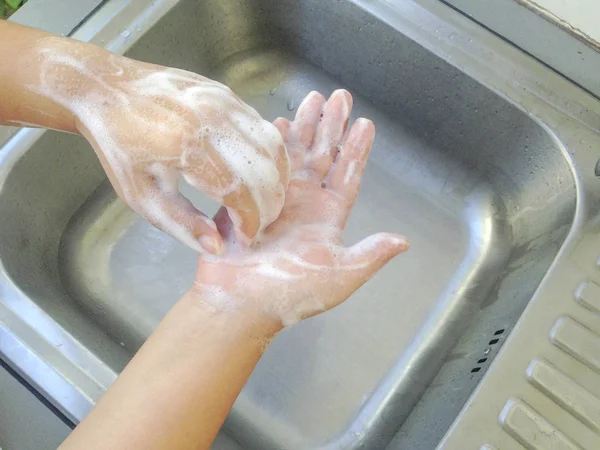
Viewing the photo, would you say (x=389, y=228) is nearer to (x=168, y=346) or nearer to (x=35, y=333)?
(x=168, y=346)

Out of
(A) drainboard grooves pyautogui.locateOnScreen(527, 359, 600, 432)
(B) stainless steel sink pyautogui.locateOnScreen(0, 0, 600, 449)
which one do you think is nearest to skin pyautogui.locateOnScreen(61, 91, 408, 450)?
(B) stainless steel sink pyautogui.locateOnScreen(0, 0, 600, 449)

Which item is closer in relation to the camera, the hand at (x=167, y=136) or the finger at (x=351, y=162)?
the hand at (x=167, y=136)

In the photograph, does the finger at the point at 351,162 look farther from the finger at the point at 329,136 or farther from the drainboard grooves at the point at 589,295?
the drainboard grooves at the point at 589,295

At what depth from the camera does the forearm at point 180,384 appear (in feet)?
1.74

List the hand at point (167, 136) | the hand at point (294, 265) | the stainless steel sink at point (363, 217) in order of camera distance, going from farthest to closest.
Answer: the stainless steel sink at point (363, 217) → the hand at point (294, 265) → the hand at point (167, 136)

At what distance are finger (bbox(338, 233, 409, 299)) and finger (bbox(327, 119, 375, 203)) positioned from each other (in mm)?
83

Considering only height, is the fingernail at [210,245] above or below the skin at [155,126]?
below

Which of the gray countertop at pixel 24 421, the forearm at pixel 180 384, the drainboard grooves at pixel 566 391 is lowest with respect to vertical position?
the gray countertop at pixel 24 421

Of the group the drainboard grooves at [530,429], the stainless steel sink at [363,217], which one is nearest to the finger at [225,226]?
the stainless steel sink at [363,217]

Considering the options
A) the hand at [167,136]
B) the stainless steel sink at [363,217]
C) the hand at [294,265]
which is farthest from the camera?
the stainless steel sink at [363,217]

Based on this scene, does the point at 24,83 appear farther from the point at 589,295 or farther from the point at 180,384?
the point at 589,295

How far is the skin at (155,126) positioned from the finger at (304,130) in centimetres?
12

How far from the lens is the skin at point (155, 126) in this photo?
51cm

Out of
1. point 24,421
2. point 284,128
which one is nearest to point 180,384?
point 24,421
